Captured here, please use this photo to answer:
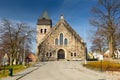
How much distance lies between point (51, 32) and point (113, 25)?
29.0 meters

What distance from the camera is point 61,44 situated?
71.8 meters

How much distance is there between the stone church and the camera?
70.3 meters

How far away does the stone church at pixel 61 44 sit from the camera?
7031 cm

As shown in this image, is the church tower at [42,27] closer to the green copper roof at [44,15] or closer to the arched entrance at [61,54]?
the green copper roof at [44,15]

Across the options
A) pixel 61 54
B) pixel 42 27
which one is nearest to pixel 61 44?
pixel 61 54

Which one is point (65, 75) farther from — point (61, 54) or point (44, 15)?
point (44, 15)

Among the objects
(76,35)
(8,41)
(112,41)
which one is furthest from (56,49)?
(112,41)

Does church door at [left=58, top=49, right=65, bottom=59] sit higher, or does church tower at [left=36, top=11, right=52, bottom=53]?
church tower at [left=36, top=11, right=52, bottom=53]

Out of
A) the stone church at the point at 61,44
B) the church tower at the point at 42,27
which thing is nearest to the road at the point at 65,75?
the stone church at the point at 61,44

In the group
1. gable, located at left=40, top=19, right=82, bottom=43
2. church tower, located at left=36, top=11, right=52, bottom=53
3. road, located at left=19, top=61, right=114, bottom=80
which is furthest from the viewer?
church tower, located at left=36, top=11, right=52, bottom=53

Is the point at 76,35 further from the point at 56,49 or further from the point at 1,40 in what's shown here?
the point at 1,40

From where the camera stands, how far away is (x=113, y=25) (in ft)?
152

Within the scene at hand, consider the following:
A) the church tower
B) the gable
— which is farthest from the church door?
the church tower

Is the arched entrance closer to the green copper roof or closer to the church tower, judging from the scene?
the church tower
